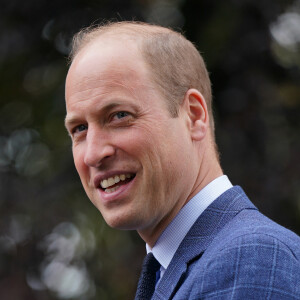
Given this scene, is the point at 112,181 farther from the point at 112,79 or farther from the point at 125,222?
the point at 112,79

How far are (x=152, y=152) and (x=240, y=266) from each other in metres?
0.63

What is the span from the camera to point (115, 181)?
2.71m

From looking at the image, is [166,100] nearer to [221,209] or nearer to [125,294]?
[221,209]

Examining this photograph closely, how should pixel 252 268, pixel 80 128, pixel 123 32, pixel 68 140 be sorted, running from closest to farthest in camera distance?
pixel 252 268 → pixel 80 128 → pixel 123 32 → pixel 68 140

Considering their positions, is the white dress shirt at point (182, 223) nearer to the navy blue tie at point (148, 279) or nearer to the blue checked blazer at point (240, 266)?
the navy blue tie at point (148, 279)

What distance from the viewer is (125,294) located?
291 inches

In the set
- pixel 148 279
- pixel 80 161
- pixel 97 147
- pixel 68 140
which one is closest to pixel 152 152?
pixel 97 147

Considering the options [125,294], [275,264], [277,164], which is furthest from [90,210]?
[275,264]

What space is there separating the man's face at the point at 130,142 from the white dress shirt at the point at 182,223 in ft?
0.13

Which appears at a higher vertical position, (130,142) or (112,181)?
(130,142)

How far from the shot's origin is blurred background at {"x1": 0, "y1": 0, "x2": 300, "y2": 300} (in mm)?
7121

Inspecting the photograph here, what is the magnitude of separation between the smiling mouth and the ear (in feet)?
0.96

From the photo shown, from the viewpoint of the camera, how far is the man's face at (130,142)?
8.77 ft

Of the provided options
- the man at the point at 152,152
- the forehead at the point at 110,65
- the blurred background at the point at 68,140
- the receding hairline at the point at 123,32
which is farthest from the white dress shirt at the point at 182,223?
the blurred background at the point at 68,140
